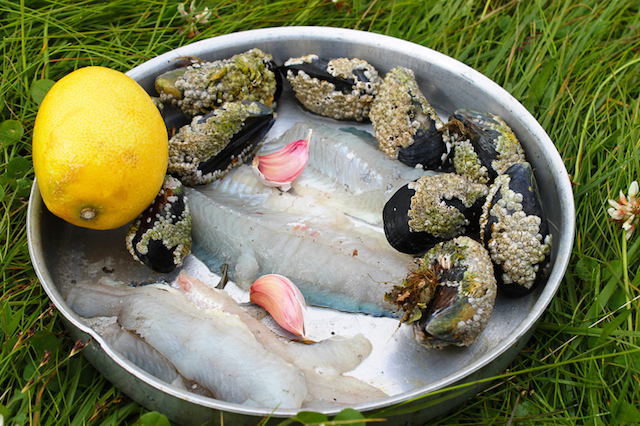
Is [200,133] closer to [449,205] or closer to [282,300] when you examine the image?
[282,300]

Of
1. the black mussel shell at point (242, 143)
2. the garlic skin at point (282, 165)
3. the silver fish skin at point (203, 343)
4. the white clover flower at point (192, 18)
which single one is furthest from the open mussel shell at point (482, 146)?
the white clover flower at point (192, 18)

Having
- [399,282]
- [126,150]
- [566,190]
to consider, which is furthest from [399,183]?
[126,150]

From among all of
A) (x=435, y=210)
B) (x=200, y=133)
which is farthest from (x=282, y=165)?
(x=435, y=210)

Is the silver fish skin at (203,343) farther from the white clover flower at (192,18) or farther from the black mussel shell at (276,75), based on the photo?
the white clover flower at (192,18)

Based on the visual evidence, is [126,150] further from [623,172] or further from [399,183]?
[623,172]

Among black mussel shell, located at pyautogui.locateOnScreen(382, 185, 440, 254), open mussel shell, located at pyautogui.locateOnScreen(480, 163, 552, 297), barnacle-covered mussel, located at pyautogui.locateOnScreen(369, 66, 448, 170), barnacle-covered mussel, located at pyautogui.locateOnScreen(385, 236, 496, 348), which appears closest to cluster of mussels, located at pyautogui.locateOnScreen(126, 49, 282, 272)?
barnacle-covered mussel, located at pyautogui.locateOnScreen(369, 66, 448, 170)
